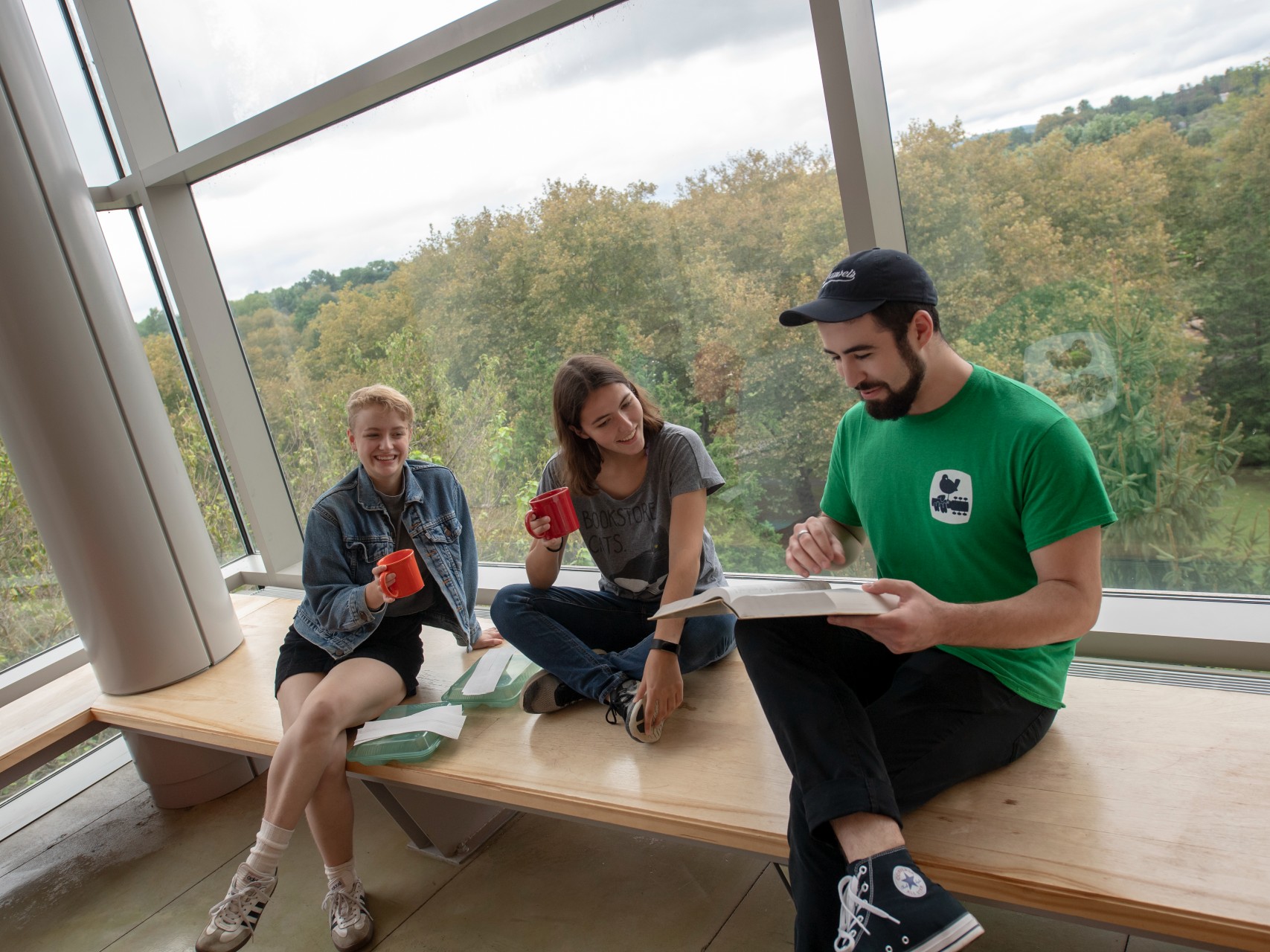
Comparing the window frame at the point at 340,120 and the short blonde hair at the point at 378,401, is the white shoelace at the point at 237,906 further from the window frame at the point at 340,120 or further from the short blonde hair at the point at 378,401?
the window frame at the point at 340,120

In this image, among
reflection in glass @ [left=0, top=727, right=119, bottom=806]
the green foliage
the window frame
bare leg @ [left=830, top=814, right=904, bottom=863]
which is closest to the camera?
bare leg @ [left=830, top=814, right=904, bottom=863]

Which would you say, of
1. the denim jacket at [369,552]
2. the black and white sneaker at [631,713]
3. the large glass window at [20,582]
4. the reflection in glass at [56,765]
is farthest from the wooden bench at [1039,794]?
the large glass window at [20,582]

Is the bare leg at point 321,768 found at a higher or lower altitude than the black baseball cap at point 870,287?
lower

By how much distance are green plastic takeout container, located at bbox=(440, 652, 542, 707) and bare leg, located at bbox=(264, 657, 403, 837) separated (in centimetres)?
23

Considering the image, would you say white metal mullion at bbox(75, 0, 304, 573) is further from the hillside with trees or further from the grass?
the grass

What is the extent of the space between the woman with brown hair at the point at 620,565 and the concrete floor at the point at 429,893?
1.45 feet

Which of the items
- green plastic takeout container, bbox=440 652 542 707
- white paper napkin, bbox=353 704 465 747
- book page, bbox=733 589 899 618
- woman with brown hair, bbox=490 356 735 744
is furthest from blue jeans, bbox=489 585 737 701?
book page, bbox=733 589 899 618

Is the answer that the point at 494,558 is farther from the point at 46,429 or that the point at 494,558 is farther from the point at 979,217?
the point at 979,217

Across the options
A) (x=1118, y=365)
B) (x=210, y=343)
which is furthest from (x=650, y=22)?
(x=210, y=343)

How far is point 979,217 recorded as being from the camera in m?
2.03

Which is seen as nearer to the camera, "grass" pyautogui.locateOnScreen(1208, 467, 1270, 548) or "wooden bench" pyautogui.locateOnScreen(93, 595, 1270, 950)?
"wooden bench" pyautogui.locateOnScreen(93, 595, 1270, 950)

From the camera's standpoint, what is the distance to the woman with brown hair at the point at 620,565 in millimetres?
1997

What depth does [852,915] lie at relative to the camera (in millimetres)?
1230

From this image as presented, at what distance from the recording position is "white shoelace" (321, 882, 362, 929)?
1993 millimetres
